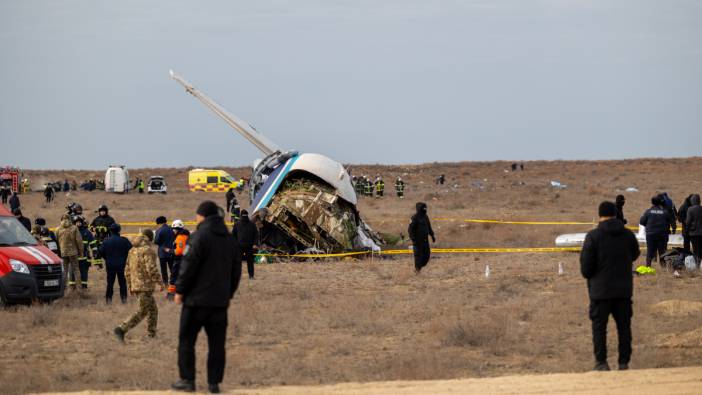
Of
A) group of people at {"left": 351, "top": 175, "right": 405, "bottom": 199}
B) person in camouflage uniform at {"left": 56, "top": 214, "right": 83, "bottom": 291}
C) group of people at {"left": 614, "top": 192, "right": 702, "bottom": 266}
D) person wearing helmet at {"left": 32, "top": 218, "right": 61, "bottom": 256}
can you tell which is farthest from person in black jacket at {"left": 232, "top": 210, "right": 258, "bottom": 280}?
group of people at {"left": 351, "top": 175, "right": 405, "bottom": 199}

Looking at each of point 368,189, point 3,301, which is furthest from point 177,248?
point 368,189

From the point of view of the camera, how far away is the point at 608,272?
11.7m

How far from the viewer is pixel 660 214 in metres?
21.1

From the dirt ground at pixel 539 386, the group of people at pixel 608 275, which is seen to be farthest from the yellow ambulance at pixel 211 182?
the dirt ground at pixel 539 386

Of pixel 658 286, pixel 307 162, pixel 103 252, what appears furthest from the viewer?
pixel 307 162

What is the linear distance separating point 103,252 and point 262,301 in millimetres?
3000

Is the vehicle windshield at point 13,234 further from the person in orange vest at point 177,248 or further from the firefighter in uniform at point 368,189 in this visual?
the firefighter in uniform at point 368,189

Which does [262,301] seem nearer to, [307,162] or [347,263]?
[347,263]

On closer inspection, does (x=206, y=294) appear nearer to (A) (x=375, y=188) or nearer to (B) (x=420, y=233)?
(B) (x=420, y=233)

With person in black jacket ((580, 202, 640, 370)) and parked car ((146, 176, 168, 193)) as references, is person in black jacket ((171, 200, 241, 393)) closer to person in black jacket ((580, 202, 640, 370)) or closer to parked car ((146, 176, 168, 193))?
person in black jacket ((580, 202, 640, 370))

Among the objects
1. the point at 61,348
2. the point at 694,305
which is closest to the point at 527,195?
the point at 694,305

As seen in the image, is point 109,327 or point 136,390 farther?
point 109,327

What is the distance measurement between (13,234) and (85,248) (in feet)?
8.23

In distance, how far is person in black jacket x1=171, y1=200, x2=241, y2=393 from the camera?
34.0ft
